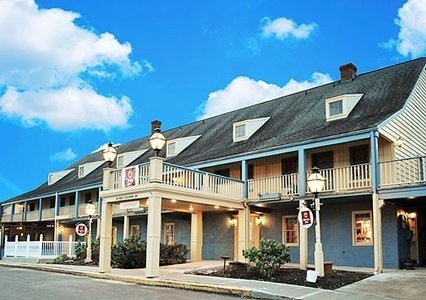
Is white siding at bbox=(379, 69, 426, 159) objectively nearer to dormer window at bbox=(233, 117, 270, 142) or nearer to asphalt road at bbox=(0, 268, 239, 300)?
dormer window at bbox=(233, 117, 270, 142)

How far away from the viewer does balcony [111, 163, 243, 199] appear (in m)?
17.4

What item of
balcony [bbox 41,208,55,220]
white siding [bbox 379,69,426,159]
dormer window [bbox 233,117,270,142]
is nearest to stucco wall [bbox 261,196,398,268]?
white siding [bbox 379,69,426,159]

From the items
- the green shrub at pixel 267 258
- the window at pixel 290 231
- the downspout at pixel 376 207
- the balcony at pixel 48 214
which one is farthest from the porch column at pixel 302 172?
the balcony at pixel 48 214

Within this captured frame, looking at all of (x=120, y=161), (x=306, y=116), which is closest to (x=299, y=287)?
(x=306, y=116)

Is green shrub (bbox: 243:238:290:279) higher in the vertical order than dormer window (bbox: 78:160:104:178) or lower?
lower

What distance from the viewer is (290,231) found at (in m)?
21.4

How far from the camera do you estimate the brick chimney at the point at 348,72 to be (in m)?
24.2

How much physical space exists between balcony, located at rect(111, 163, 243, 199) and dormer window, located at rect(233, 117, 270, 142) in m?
3.33

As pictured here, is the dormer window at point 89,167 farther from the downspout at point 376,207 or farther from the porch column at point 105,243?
the downspout at point 376,207

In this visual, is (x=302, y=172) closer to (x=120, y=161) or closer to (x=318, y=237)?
(x=318, y=237)

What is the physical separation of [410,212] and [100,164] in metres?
24.1

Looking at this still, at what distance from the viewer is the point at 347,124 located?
18391mm

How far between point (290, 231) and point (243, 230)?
2.16 metres

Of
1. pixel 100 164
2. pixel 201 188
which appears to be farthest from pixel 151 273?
pixel 100 164
